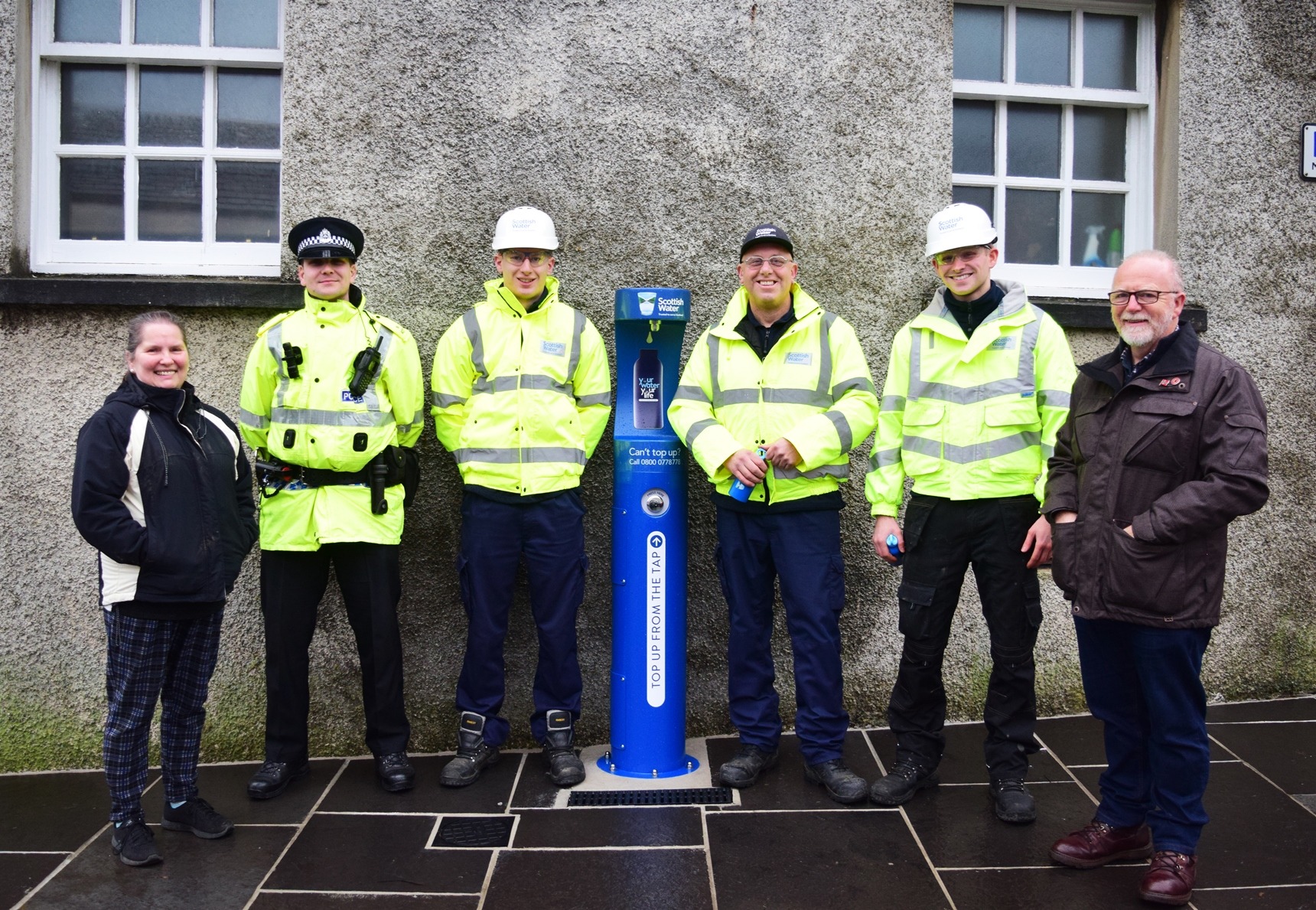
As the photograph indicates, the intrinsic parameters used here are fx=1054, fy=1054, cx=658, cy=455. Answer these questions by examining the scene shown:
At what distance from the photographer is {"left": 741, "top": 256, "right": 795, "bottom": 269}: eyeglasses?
405 cm

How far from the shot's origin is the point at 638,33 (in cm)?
464

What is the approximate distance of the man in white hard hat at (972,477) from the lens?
3.74m

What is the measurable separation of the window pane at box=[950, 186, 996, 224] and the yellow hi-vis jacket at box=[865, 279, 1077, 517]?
1.41 meters

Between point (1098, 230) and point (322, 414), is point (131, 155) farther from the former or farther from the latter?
point (1098, 230)

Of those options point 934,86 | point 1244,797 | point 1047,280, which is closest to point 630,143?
point 934,86

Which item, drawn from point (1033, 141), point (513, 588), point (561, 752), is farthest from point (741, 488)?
point (1033, 141)

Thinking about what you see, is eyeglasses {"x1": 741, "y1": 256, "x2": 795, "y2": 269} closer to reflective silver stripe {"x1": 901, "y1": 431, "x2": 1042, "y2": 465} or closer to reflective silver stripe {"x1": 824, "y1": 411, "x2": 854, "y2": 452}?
reflective silver stripe {"x1": 824, "y1": 411, "x2": 854, "y2": 452}

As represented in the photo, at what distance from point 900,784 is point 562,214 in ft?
9.04

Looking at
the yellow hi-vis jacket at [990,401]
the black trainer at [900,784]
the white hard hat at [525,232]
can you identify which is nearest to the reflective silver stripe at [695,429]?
the yellow hi-vis jacket at [990,401]

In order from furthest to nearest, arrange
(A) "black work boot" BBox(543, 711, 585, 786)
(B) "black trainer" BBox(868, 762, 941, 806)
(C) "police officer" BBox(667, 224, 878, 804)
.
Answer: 1. (A) "black work boot" BBox(543, 711, 585, 786)
2. (C) "police officer" BBox(667, 224, 878, 804)
3. (B) "black trainer" BBox(868, 762, 941, 806)

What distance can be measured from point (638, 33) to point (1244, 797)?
3960 millimetres

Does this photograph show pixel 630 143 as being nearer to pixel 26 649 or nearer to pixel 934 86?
pixel 934 86

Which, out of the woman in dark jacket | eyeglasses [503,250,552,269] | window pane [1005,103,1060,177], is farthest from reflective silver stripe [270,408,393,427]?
window pane [1005,103,1060,177]

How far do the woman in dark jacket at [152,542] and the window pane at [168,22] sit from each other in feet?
6.20
